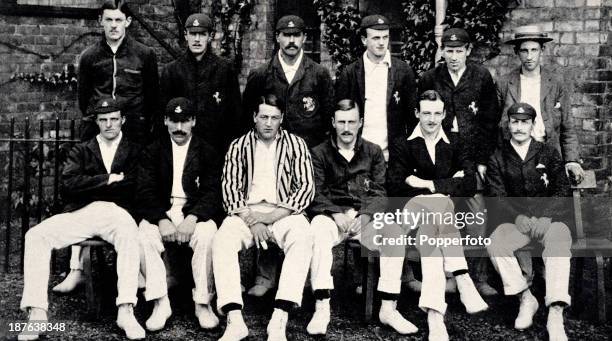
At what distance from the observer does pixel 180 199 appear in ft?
16.4

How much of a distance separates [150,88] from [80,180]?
122cm

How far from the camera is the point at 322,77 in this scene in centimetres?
547

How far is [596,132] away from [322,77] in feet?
11.6

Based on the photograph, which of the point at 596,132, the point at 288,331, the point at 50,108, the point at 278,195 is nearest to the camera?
the point at 288,331

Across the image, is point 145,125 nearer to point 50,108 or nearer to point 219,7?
point 50,108

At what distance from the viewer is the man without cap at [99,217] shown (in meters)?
4.41

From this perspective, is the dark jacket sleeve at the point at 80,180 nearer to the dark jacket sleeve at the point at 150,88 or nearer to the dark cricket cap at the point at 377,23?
the dark jacket sleeve at the point at 150,88

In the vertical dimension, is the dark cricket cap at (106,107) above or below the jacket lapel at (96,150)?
above

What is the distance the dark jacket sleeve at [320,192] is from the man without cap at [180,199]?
744 millimetres

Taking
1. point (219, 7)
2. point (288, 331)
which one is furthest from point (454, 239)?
point (219, 7)

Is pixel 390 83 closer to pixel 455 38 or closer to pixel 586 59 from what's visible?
pixel 455 38

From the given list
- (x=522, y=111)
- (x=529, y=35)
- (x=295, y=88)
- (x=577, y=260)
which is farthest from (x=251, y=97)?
(x=577, y=260)

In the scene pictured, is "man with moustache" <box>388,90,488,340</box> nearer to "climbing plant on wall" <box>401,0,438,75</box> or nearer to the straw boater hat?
the straw boater hat

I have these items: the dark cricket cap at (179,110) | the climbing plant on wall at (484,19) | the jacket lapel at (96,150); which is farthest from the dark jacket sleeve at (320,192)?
the climbing plant on wall at (484,19)
